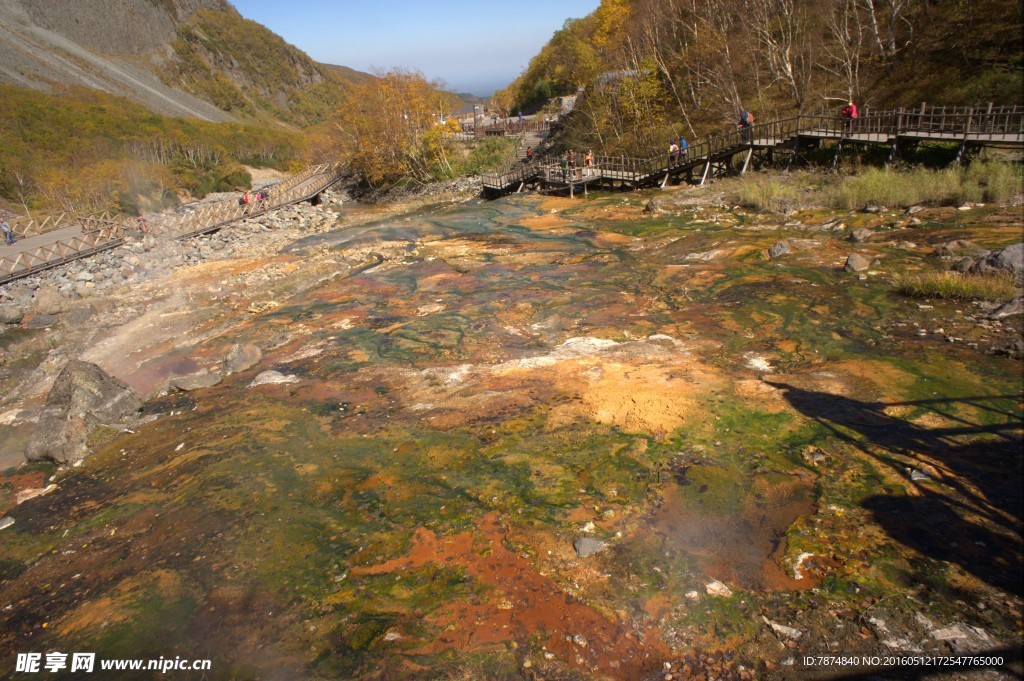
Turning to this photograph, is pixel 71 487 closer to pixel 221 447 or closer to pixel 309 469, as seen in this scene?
pixel 221 447

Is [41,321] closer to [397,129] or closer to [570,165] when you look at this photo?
[570,165]

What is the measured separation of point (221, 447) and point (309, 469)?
2.07m

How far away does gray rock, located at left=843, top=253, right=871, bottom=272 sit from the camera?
1353cm

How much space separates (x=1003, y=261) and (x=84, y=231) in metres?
37.5

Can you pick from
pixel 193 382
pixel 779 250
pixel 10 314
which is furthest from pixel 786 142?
pixel 10 314

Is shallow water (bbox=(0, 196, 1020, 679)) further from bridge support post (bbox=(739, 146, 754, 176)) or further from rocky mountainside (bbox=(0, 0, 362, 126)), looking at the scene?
rocky mountainside (bbox=(0, 0, 362, 126))

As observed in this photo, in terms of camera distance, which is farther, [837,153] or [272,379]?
[837,153]

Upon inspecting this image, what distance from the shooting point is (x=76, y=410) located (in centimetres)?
1110

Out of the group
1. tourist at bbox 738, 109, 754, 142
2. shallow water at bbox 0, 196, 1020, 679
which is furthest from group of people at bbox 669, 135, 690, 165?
shallow water at bbox 0, 196, 1020, 679

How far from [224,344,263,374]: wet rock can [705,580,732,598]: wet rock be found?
1119 cm

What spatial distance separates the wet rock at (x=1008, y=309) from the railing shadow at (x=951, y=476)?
327 centimetres

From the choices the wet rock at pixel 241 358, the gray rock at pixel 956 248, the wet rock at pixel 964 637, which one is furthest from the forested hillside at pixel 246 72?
the wet rock at pixel 964 637

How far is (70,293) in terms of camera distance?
862 inches

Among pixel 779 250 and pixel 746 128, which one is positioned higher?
pixel 746 128
